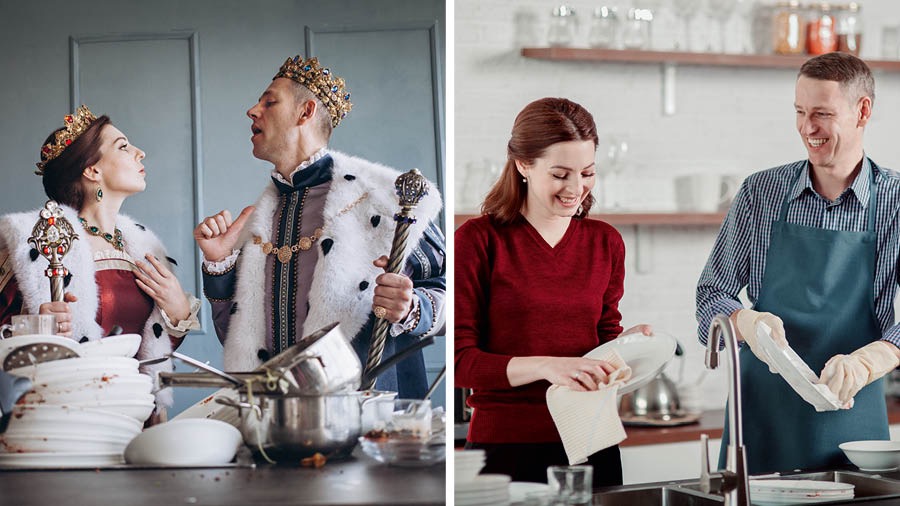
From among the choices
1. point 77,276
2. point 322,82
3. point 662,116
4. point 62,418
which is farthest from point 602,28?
point 62,418

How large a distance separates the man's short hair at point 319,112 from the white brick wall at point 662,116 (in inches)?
22.5

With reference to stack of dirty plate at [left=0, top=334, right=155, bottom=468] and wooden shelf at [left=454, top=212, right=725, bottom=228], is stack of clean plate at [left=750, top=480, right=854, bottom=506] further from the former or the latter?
stack of dirty plate at [left=0, top=334, right=155, bottom=468]

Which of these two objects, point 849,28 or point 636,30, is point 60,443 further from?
point 849,28

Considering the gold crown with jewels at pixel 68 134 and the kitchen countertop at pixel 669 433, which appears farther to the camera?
the kitchen countertop at pixel 669 433

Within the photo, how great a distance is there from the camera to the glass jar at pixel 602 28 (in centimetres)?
Answer: 346

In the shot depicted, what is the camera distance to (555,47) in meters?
3.38

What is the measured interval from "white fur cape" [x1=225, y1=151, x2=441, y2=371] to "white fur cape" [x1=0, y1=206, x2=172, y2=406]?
0.67 feet

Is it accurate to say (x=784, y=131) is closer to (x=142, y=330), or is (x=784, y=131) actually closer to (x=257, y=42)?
(x=257, y=42)

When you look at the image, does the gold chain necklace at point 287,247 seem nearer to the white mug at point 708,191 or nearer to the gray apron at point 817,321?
the gray apron at point 817,321

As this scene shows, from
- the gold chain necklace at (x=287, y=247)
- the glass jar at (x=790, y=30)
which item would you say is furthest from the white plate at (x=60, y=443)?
the glass jar at (x=790, y=30)

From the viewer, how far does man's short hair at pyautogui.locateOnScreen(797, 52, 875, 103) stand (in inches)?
116

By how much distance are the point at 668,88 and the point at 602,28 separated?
353 mm

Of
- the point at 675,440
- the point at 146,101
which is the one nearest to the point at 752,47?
the point at 675,440

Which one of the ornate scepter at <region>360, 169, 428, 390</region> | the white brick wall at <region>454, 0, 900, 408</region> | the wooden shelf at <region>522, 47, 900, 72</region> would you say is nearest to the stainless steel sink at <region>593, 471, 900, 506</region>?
the ornate scepter at <region>360, 169, 428, 390</region>
